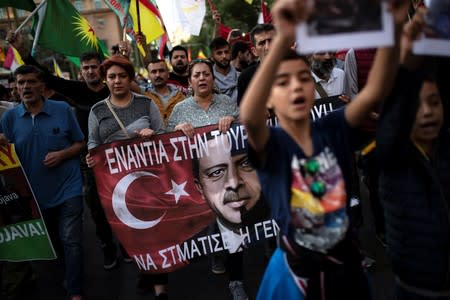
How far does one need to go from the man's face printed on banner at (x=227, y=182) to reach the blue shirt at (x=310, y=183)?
5.04 feet

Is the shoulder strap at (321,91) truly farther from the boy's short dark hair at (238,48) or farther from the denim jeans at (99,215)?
the boy's short dark hair at (238,48)

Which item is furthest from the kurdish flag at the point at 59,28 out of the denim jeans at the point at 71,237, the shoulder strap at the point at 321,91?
the shoulder strap at the point at 321,91

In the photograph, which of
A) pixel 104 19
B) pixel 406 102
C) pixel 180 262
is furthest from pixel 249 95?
pixel 104 19

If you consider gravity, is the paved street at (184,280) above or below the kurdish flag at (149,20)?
below

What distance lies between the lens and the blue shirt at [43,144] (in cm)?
353

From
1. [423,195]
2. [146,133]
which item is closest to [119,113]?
[146,133]

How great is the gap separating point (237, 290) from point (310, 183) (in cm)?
192

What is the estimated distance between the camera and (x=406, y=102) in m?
1.52

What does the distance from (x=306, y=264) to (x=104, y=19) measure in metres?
61.8

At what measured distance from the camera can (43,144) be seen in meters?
3.53

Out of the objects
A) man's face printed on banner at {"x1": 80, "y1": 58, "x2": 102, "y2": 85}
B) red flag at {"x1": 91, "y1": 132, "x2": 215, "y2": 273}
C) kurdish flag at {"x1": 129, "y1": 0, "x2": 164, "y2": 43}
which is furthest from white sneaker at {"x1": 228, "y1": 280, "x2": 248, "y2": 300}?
kurdish flag at {"x1": 129, "y1": 0, "x2": 164, "y2": 43}

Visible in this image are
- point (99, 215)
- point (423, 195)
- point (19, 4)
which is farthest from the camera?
point (19, 4)

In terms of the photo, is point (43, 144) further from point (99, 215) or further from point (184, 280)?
point (184, 280)

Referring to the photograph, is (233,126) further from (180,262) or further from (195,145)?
(180,262)
